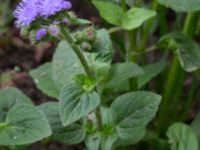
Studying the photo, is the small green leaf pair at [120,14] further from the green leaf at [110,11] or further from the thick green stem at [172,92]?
the thick green stem at [172,92]

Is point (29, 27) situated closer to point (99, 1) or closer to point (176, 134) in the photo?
point (99, 1)

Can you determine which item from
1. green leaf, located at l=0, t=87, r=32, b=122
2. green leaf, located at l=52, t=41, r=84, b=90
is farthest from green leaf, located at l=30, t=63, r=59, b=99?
green leaf, located at l=0, t=87, r=32, b=122

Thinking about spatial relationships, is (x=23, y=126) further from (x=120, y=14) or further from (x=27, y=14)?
(x=120, y=14)

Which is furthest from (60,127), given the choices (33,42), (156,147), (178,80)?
(178,80)

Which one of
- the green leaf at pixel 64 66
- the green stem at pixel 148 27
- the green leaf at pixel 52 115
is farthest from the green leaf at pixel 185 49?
the green leaf at pixel 52 115

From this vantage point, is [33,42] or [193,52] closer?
[33,42]

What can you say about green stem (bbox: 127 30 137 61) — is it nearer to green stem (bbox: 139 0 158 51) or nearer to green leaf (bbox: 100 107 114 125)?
green stem (bbox: 139 0 158 51)
